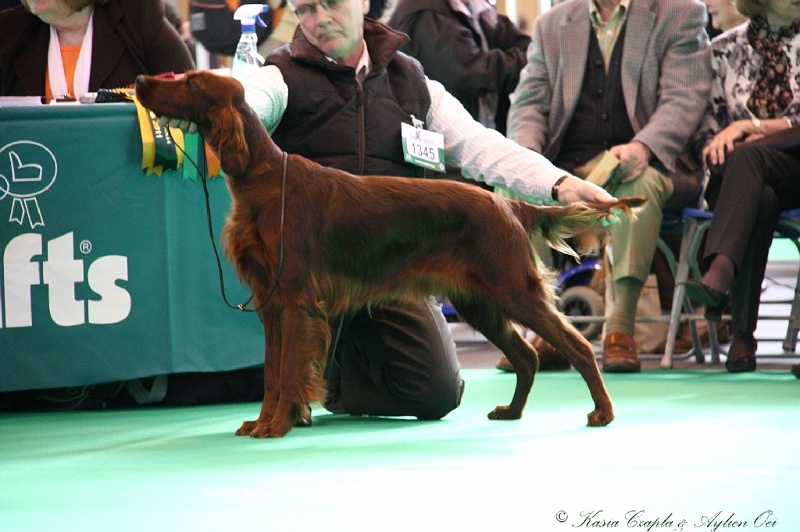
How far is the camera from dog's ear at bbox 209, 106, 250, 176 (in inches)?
101

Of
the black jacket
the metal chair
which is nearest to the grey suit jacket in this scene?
the metal chair

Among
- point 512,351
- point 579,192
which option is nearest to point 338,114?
point 579,192

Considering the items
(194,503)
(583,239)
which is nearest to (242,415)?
(583,239)

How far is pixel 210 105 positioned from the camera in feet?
8.38

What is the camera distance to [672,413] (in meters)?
3.07

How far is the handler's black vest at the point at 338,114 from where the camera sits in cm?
303

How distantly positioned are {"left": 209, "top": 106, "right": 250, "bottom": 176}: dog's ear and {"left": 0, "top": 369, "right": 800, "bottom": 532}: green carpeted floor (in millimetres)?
655

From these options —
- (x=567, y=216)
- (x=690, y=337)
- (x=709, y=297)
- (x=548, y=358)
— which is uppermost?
(x=567, y=216)

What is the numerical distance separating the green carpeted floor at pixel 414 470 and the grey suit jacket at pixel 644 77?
152cm

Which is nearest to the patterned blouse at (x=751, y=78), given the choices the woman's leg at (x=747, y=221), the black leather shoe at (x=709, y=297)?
the woman's leg at (x=747, y=221)

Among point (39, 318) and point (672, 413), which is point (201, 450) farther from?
point (672, 413)

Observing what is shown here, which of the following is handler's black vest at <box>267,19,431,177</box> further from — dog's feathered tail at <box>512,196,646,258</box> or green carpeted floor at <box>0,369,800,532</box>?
green carpeted floor at <box>0,369,800,532</box>

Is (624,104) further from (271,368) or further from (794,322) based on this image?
(271,368)

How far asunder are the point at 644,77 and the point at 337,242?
238cm
